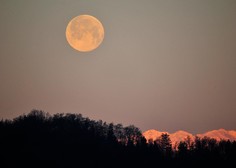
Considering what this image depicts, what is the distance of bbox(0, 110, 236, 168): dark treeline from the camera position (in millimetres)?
136250

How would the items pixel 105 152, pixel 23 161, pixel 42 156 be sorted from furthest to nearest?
pixel 105 152 → pixel 42 156 → pixel 23 161

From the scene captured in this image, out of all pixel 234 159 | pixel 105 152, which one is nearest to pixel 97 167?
pixel 105 152

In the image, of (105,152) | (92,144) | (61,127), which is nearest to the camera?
(105,152)

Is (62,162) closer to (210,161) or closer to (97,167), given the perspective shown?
(97,167)

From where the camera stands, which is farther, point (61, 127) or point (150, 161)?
point (61, 127)

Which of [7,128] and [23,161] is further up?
[7,128]

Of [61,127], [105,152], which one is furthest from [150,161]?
[61,127]

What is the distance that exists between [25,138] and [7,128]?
17495 mm

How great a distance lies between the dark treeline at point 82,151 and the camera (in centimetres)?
13625

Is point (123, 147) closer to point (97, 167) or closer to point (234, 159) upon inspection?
point (97, 167)

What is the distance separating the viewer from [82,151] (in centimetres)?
15025

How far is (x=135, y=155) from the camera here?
152 meters

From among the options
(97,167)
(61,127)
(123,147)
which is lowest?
(97,167)

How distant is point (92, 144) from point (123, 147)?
15544 millimetres
